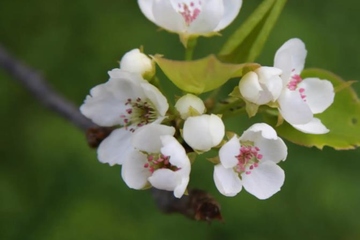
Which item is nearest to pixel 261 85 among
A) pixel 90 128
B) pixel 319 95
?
pixel 319 95

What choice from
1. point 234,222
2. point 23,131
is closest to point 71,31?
point 23,131

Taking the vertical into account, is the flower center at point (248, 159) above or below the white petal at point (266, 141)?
below

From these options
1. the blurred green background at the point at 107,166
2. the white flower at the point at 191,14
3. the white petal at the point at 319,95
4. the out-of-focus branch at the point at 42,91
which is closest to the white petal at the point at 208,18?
the white flower at the point at 191,14

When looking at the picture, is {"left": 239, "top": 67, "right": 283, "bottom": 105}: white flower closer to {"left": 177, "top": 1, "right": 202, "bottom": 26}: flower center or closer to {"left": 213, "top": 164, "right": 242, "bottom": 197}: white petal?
{"left": 213, "top": 164, "right": 242, "bottom": 197}: white petal

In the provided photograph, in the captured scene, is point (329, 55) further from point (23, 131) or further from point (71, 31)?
point (23, 131)

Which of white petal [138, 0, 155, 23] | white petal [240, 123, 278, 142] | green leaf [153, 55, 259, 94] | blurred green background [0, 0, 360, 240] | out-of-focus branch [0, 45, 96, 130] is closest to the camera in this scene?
green leaf [153, 55, 259, 94]

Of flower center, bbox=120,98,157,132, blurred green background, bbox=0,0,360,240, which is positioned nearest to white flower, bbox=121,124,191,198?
Answer: flower center, bbox=120,98,157,132

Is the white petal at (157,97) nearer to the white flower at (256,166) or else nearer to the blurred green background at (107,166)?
the white flower at (256,166)
